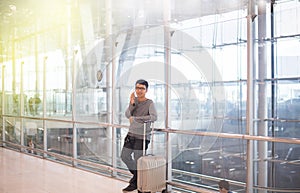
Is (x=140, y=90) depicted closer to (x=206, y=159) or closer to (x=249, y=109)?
(x=249, y=109)

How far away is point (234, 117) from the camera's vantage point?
4.73 meters

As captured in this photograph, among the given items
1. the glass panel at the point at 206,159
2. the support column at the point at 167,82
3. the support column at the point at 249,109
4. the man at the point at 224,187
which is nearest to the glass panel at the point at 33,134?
the glass panel at the point at 206,159

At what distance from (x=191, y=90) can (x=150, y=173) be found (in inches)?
37.3

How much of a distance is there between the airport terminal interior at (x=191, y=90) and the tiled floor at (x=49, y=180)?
29mm

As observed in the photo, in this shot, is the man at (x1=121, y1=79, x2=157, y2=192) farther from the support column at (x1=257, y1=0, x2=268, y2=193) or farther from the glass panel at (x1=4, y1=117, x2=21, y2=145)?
the glass panel at (x1=4, y1=117, x2=21, y2=145)

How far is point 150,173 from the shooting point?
4051 mm

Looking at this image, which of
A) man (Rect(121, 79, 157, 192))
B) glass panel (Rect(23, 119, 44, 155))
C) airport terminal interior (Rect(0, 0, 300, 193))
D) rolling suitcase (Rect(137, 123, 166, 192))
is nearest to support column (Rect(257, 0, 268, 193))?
airport terminal interior (Rect(0, 0, 300, 193))

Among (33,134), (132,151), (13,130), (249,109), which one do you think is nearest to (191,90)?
(249,109)

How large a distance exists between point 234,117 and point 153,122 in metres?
1.07

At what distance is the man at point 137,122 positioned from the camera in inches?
162

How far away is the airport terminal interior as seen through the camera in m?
3.89

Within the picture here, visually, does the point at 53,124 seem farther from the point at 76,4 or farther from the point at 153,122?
the point at 153,122

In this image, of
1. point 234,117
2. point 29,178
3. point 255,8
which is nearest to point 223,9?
point 255,8

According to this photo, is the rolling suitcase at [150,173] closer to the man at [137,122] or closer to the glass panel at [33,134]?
the man at [137,122]
